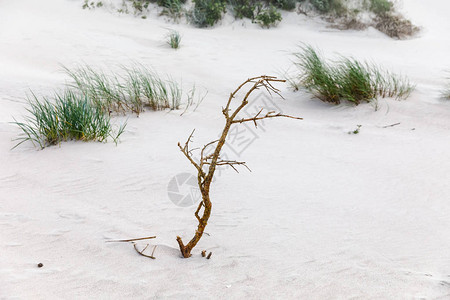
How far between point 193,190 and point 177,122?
154cm

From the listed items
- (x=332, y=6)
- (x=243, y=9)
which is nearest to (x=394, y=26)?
(x=332, y=6)

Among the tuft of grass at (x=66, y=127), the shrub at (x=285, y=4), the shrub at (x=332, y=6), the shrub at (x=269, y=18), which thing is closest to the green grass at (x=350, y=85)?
the tuft of grass at (x=66, y=127)

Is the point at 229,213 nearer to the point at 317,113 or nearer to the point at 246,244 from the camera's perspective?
the point at 246,244

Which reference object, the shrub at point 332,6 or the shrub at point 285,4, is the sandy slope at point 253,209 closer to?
the shrub at point 332,6

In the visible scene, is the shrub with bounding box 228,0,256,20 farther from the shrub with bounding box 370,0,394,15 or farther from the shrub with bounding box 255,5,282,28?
the shrub with bounding box 370,0,394,15

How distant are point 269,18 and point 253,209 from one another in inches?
286

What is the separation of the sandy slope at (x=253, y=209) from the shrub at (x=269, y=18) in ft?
13.6

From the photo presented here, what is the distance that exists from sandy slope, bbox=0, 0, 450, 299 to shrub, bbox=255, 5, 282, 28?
4.15 metres

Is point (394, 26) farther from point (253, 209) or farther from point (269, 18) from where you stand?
point (253, 209)

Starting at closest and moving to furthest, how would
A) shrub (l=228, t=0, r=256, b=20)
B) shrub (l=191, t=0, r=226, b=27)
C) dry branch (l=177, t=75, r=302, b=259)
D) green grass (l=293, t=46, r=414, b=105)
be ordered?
dry branch (l=177, t=75, r=302, b=259)
green grass (l=293, t=46, r=414, b=105)
shrub (l=191, t=0, r=226, b=27)
shrub (l=228, t=0, r=256, b=20)

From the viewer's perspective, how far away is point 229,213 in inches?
86.5

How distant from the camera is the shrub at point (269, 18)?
866 centimetres

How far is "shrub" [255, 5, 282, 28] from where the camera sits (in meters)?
8.66

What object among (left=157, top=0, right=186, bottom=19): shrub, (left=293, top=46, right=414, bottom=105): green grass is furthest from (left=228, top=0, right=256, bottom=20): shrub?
(left=293, top=46, right=414, bottom=105): green grass
